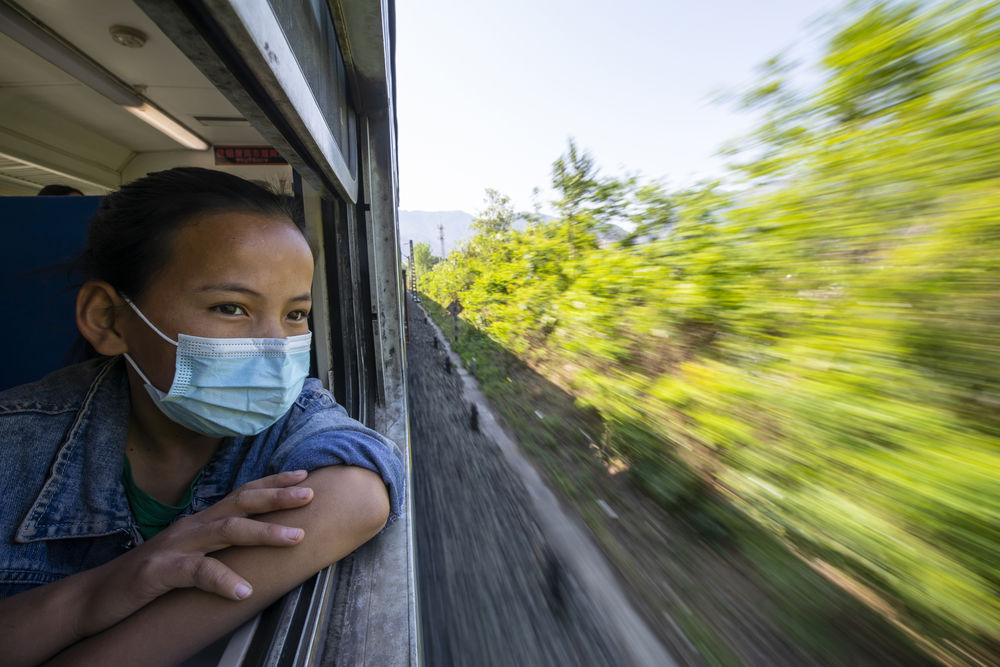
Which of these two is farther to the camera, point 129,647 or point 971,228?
point 971,228

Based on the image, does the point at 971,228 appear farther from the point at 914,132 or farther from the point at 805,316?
the point at 805,316

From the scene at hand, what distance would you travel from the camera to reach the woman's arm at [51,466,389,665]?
788 mm

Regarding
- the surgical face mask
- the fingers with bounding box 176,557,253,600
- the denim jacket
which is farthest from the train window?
the fingers with bounding box 176,557,253,600

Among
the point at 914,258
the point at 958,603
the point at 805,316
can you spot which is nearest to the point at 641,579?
the point at 958,603

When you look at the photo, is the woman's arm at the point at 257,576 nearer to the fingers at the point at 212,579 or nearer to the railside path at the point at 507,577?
the fingers at the point at 212,579

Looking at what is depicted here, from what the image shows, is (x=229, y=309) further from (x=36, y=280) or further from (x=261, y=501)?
(x=36, y=280)

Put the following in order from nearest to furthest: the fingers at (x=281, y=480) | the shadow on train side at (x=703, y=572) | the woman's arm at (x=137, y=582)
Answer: the woman's arm at (x=137, y=582)
the fingers at (x=281, y=480)
the shadow on train side at (x=703, y=572)

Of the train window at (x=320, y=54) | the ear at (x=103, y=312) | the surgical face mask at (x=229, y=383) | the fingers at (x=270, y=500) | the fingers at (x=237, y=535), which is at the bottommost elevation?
the fingers at (x=237, y=535)

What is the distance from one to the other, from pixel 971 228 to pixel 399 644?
7.68 ft

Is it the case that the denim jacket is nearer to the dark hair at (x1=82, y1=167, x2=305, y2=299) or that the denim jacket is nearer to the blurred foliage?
the dark hair at (x1=82, y1=167, x2=305, y2=299)

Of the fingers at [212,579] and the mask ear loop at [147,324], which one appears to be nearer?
the fingers at [212,579]

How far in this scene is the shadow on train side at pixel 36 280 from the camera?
6.51 ft

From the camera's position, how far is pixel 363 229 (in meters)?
2.72

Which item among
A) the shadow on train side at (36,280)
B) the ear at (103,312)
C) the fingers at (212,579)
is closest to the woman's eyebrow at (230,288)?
the ear at (103,312)
